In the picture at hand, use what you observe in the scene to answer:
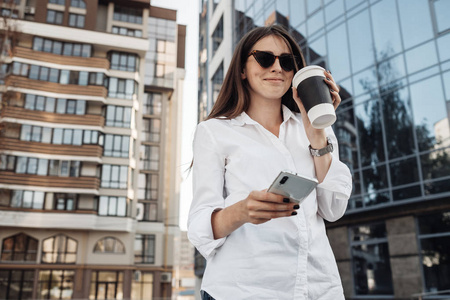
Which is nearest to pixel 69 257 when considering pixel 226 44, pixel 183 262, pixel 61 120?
pixel 61 120

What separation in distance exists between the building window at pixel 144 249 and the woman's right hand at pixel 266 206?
41.2m

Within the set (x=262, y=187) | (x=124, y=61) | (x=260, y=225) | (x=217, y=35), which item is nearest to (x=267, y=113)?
(x=262, y=187)

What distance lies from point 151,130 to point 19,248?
1784 centimetres

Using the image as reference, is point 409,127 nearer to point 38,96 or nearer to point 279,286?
point 279,286

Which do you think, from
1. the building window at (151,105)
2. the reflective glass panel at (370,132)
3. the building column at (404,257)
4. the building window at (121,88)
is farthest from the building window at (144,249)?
the building column at (404,257)

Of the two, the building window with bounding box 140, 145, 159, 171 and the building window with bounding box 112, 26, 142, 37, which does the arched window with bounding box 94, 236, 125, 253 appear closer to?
the building window with bounding box 140, 145, 159, 171

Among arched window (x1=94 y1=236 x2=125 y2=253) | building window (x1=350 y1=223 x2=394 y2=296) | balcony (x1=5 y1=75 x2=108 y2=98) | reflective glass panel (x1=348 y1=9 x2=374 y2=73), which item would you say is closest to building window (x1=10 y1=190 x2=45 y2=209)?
arched window (x1=94 y1=236 x2=125 y2=253)

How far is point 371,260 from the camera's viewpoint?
530 inches

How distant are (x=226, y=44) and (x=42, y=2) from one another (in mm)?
23304

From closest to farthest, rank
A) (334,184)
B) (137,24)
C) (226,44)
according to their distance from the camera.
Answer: (334,184), (226,44), (137,24)

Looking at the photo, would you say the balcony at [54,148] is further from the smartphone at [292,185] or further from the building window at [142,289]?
the smartphone at [292,185]

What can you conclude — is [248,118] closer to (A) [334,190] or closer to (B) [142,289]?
(A) [334,190]

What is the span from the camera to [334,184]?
1.59 m

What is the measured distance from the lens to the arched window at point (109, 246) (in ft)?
117
